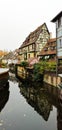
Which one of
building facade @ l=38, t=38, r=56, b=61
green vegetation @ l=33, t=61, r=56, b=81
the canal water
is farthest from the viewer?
building facade @ l=38, t=38, r=56, b=61

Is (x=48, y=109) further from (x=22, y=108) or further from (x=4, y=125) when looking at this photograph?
(x=4, y=125)

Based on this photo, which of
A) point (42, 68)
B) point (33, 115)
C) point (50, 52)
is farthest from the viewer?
point (50, 52)

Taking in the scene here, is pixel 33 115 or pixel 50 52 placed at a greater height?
pixel 50 52

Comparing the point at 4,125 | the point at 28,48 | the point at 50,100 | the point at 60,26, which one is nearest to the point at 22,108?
the point at 50,100

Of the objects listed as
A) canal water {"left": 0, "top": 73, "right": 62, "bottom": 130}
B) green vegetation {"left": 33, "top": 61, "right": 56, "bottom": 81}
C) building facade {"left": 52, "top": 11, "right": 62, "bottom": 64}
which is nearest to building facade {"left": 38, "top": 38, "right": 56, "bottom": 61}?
green vegetation {"left": 33, "top": 61, "right": 56, "bottom": 81}

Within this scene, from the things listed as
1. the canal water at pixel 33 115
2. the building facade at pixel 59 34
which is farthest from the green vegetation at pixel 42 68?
the canal water at pixel 33 115

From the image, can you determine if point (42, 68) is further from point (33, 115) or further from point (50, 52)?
point (33, 115)

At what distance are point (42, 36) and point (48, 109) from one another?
40687mm

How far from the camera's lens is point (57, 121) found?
15141 millimetres

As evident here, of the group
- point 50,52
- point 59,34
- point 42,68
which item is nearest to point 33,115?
point 59,34

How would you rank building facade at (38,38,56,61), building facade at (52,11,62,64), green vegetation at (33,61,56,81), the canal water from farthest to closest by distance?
building facade at (38,38,56,61) → green vegetation at (33,61,56,81) → building facade at (52,11,62,64) → the canal water

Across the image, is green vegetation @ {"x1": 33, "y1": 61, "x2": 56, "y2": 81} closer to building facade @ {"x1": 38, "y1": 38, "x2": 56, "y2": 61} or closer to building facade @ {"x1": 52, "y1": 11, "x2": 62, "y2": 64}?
building facade @ {"x1": 52, "y1": 11, "x2": 62, "y2": 64}

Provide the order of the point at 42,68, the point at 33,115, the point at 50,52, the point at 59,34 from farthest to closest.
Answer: the point at 50,52
the point at 42,68
the point at 59,34
the point at 33,115

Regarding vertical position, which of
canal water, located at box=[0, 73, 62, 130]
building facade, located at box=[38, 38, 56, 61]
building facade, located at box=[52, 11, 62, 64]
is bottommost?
canal water, located at box=[0, 73, 62, 130]
